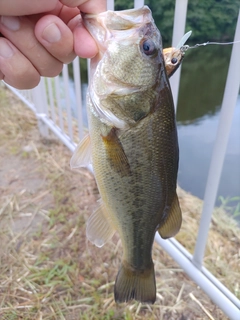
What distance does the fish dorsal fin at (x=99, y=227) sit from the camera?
2.92 ft

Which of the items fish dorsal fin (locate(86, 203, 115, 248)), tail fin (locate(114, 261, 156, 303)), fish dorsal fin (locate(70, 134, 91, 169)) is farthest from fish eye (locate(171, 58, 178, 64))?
tail fin (locate(114, 261, 156, 303))

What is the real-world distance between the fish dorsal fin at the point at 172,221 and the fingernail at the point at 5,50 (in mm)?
512

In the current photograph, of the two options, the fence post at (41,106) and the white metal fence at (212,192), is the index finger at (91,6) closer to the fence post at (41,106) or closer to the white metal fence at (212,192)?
the white metal fence at (212,192)

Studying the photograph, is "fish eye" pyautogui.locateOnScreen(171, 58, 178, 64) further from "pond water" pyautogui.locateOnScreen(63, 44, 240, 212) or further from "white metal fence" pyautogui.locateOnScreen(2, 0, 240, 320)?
"pond water" pyautogui.locateOnScreen(63, 44, 240, 212)

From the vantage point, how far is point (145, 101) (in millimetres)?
732

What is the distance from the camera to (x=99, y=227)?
895mm

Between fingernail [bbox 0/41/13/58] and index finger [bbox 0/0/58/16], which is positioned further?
fingernail [bbox 0/41/13/58]

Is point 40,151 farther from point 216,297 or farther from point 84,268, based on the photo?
point 216,297

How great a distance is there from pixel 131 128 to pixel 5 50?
1.04ft

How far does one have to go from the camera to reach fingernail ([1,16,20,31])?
69cm

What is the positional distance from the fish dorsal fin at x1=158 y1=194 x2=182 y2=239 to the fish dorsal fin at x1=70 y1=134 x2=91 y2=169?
0.80 ft

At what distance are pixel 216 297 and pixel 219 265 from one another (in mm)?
326

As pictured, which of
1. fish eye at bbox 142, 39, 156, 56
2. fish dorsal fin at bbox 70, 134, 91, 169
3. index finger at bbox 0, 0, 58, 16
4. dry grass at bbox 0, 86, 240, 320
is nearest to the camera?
index finger at bbox 0, 0, 58, 16

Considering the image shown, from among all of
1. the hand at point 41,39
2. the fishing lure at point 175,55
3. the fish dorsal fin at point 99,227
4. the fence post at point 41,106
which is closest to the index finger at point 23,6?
the hand at point 41,39
